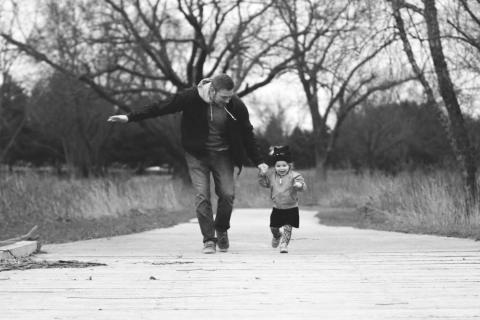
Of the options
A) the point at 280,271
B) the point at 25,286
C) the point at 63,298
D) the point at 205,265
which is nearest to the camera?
the point at 63,298

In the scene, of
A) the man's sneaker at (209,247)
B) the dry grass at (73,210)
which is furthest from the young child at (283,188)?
the dry grass at (73,210)

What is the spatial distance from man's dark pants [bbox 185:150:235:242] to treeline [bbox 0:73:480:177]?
27.7 m

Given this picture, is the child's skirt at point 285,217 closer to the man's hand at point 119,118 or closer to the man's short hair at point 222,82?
the man's short hair at point 222,82

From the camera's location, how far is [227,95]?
290 inches

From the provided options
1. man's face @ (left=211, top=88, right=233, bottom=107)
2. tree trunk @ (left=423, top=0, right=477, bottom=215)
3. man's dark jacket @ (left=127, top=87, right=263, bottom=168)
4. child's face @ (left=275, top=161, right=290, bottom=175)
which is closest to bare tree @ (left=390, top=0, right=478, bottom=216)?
tree trunk @ (left=423, top=0, right=477, bottom=215)

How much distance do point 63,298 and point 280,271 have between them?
5.96 ft

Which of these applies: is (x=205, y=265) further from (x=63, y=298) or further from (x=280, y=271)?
(x=63, y=298)

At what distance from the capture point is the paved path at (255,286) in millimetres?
4102

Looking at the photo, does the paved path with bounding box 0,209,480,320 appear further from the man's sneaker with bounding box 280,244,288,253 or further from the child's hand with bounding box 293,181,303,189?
the child's hand with bounding box 293,181,303,189

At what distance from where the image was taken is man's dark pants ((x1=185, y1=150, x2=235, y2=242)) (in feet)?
25.0

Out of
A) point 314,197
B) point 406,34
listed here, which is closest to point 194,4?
point 314,197

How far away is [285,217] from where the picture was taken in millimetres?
7758

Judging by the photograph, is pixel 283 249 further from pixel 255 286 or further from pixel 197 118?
pixel 255 286

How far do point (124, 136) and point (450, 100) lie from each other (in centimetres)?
4418
